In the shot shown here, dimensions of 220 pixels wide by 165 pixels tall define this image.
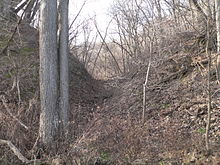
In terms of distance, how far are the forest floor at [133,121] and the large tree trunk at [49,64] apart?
Answer: 0.51m

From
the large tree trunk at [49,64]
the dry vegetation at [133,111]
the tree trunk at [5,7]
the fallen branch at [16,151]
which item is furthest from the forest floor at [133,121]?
the tree trunk at [5,7]

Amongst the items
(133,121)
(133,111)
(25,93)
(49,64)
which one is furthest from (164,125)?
(25,93)

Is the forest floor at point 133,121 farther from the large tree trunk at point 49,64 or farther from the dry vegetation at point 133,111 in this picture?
the large tree trunk at point 49,64

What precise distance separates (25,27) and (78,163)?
11.4m

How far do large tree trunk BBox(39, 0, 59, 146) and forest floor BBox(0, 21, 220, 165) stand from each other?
508 millimetres

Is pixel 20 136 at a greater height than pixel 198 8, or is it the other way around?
pixel 198 8

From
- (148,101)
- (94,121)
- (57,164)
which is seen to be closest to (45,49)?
(94,121)

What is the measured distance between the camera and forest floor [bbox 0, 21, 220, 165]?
21.7 feet

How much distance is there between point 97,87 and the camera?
52.9 feet

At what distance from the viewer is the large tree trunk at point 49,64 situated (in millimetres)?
8383

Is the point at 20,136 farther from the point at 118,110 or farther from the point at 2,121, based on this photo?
the point at 118,110

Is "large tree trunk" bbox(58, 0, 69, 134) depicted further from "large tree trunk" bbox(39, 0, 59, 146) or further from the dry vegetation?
the dry vegetation

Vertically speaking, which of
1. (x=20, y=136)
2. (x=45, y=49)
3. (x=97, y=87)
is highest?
(x=45, y=49)

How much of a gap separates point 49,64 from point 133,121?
10.3 ft
